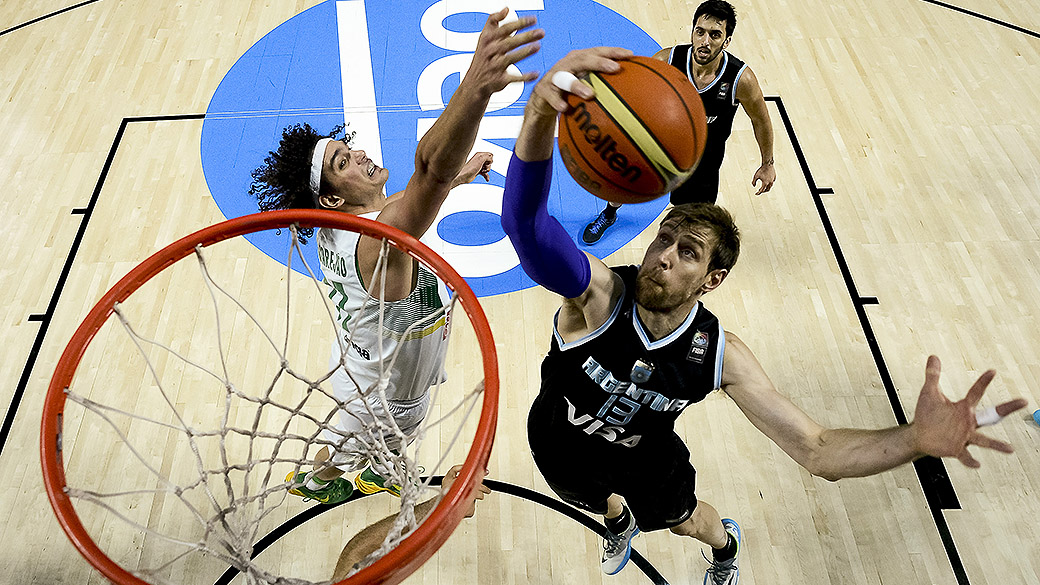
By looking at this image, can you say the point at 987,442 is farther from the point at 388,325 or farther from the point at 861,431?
the point at 388,325

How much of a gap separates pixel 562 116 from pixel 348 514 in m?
2.23

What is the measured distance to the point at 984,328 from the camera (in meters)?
4.54

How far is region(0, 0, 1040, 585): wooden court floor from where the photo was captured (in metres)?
3.68

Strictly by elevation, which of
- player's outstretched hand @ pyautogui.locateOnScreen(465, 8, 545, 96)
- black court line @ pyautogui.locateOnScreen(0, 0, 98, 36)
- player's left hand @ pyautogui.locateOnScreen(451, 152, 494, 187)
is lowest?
player's left hand @ pyautogui.locateOnScreen(451, 152, 494, 187)

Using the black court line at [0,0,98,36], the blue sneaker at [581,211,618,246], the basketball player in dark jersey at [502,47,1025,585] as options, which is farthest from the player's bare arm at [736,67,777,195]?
the black court line at [0,0,98,36]

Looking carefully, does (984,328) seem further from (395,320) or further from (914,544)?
(395,320)

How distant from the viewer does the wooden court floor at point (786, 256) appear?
3.68 m

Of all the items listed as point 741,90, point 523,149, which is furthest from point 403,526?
point 741,90

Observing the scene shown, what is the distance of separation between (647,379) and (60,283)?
360 cm

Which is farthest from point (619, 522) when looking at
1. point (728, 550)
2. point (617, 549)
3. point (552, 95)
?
point (552, 95)

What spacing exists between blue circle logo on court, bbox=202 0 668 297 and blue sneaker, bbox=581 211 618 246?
4cm

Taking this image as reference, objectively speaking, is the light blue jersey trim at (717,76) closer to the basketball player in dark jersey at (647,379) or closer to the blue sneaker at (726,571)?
the basketball player in dark jersey at (647,379)

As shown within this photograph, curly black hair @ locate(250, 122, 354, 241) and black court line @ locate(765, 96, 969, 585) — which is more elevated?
curly black hair @ locate(250, 122, 354, 241)

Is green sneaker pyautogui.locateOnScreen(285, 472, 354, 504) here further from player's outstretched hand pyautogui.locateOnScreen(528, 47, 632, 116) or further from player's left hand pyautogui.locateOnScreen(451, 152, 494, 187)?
player's outstretched hand pyautogui.locateOnScreen(528, 47, 632, 116)
